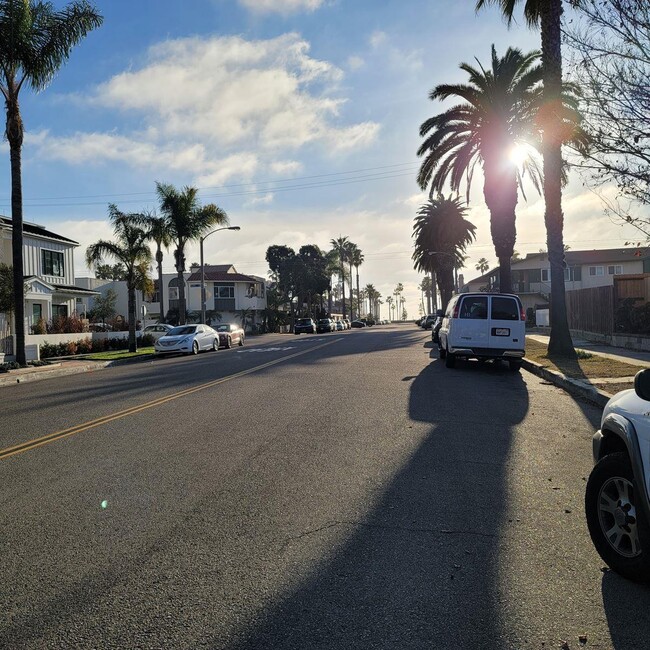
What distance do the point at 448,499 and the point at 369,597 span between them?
197 centimetres

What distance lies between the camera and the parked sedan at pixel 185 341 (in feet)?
90.8

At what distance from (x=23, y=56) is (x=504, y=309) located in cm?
1849

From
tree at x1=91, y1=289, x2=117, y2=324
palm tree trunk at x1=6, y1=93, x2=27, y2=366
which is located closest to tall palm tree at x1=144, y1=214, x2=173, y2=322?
palm tree trunk at x1=6, y1=93, x2=27, y2=366

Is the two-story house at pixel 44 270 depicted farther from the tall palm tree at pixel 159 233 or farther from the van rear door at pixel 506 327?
the van rear door at pixel 506 327

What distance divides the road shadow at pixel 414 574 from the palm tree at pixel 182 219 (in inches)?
1239

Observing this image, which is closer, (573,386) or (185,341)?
(573,386)

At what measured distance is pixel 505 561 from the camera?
13.2 ft

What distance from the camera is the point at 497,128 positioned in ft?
90.1

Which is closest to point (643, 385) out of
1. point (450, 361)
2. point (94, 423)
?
point (94, 423)

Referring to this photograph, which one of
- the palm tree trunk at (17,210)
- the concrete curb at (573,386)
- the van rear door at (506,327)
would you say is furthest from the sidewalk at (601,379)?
the palm tree trunk at (17,210)

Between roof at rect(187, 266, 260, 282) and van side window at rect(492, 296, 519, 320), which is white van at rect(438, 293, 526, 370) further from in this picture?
roof at rect(187, 266, 260, 282)

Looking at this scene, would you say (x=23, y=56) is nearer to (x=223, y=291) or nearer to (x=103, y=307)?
(x=103, y=307)

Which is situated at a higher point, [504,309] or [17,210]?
[17,210]

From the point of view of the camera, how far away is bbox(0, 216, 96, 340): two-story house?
31.1m
